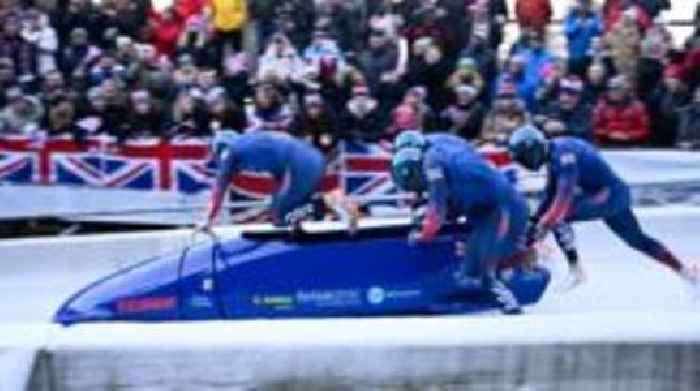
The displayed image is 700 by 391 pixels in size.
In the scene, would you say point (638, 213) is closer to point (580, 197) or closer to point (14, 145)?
point (580, 197)

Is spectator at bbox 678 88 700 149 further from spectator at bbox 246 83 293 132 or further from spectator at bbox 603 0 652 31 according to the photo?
spectator at bbox 246 83 293 132

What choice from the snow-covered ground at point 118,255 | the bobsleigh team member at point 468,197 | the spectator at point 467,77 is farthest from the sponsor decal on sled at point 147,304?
the spectator at point 467,77

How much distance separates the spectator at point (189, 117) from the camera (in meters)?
11.2

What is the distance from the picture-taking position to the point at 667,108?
10797 millimetres

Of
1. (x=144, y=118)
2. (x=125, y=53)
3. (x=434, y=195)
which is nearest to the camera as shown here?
(x=434, y=195)

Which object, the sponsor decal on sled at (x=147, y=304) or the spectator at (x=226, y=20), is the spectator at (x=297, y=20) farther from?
the sponsor decal on sled at (x=147, y=304)

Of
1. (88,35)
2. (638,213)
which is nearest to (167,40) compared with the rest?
(88,35)

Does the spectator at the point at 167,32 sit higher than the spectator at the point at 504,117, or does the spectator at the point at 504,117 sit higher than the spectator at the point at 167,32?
the spectator at the point at 167,32

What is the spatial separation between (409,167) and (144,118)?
172 inches

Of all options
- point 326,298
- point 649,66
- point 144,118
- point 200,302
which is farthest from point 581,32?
point 200,302

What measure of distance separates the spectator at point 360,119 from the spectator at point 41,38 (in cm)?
228

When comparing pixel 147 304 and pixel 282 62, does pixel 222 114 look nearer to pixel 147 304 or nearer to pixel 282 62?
pixel 282 62

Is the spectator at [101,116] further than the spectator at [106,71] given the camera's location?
No

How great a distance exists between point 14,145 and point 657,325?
8.65m
